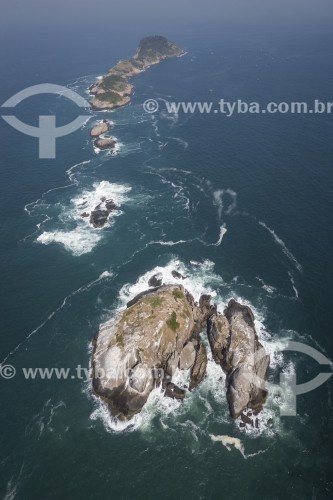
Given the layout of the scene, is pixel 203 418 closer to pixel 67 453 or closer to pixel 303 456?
pixel 303 456

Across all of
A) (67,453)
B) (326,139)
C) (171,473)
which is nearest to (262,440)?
(171,473)

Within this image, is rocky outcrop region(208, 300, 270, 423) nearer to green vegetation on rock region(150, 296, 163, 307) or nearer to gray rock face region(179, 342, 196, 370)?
gray rock face region(179, 342, 196, 370)

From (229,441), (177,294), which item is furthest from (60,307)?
(229,441)

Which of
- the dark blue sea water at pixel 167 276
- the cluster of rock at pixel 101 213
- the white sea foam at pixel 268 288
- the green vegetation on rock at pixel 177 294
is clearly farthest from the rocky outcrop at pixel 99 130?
the white sea foam at pixel 268 288

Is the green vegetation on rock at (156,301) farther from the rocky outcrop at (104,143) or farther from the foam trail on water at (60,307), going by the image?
the rocky outcrop at (104,143)

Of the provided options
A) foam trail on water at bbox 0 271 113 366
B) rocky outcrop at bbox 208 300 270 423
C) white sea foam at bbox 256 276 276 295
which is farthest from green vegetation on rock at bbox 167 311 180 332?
white sea foam at bbox 256 276 276 295

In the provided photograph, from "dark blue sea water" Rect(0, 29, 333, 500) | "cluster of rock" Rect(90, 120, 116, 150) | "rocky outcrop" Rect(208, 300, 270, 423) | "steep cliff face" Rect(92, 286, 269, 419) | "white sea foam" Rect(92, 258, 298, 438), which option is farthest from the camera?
"cluster of rock" Rect(90, 120, 116, 150)
